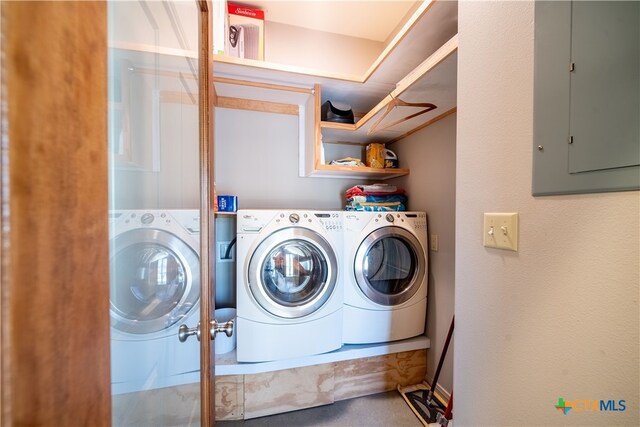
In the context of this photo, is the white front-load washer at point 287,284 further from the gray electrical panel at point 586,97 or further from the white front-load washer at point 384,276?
the gray electrical panel at point 586,97

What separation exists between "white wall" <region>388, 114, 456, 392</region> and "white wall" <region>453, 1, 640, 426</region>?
0.77 m

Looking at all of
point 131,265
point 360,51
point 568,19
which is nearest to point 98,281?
point 131,265

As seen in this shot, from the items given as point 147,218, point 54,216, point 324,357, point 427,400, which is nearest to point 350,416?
point 324,357

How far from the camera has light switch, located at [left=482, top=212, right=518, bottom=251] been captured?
60 cm

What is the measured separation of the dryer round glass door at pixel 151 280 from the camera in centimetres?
47

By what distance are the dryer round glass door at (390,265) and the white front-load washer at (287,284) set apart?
0.19 m

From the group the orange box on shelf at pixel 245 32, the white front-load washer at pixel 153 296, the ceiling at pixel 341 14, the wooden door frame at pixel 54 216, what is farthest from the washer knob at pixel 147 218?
the ceiling at pixel 341 14

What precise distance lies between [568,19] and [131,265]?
111 cm

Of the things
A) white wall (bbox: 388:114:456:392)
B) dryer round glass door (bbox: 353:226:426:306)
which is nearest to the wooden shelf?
white wall (bbox: 388:114:456:392)

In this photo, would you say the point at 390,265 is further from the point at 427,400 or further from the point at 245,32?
the point at 245,32

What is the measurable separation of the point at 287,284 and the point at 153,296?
2.97ft

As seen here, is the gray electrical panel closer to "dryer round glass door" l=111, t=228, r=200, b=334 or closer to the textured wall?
"dryer round glass door" l=111, t=228, r=200, b=334

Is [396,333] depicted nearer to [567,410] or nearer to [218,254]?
[567,410]

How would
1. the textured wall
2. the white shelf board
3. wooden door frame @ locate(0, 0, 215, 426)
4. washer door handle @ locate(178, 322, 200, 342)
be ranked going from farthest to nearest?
1. the textured wall
2. the white shelf board
3. washer door handle @ locate(178, 322, 200, 342)
4. wooden door frame @ locate(0, 0, 215, 426)
